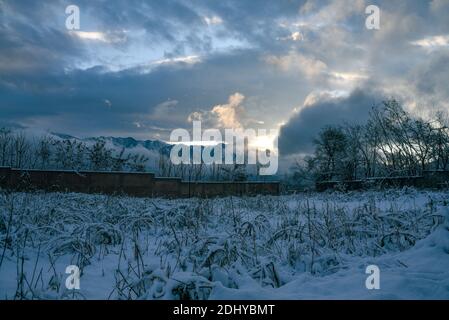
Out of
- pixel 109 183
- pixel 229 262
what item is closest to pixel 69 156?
pixel 109 183

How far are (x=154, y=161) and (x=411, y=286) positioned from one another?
28.0 meters

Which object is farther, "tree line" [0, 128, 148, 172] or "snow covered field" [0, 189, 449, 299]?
"tree line" [0, 128, 148, 172]

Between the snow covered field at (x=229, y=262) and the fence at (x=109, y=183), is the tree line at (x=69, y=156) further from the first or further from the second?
the snow covered field at (x=229, y=262)

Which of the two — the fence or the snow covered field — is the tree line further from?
the snow covered field

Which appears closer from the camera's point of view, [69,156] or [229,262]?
[229,262]

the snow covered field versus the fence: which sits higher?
the fence

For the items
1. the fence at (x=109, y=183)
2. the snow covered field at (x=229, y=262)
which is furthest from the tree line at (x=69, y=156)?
the snow covered field at (x=229, y=262)

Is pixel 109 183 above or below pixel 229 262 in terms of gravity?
above

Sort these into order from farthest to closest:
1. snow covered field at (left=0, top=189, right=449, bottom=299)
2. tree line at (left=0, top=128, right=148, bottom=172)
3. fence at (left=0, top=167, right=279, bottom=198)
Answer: tree line at (left=0, top=128, right=148, bottom=172) < fence at (left=0, top=167, right=279, bottom=198) < snow covered field at (left=0, top=189, right=449, bottom=299)

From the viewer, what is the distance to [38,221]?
572cm

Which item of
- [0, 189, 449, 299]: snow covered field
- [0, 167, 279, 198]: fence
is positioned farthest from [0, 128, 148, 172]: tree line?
[0, 189, 449, 299]: snow covered field

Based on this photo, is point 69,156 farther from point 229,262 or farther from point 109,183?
point 229,262
